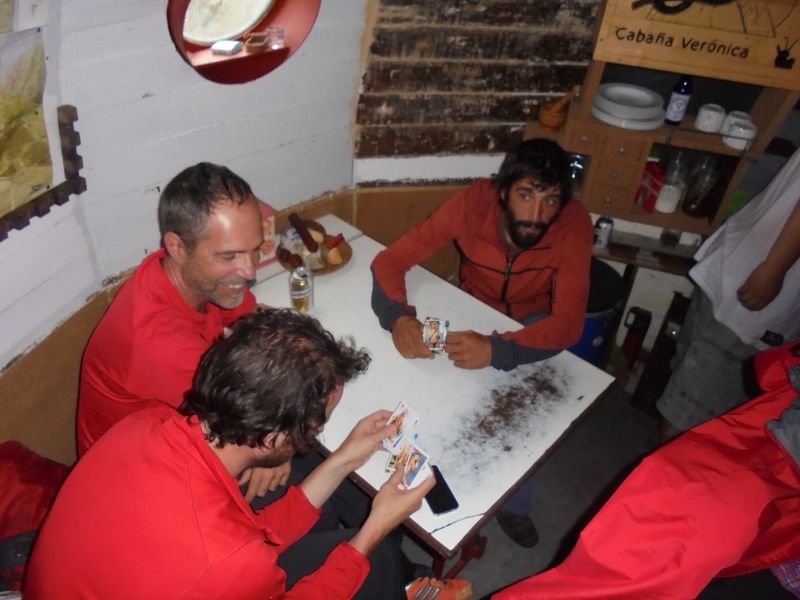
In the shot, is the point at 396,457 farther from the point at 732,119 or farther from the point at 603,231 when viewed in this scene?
the point at 732,119

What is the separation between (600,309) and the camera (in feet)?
10.5

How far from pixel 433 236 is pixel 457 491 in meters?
1.26

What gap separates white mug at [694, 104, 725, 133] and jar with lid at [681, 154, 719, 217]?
1.06ft

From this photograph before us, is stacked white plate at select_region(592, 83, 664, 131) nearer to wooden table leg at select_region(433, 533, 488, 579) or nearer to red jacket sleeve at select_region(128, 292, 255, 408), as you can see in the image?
wooden table leg at select_region(433, 533, 488, 579)

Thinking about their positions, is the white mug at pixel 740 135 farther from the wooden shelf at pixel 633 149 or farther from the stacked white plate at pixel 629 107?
the stacked white plate at pixel 629 107

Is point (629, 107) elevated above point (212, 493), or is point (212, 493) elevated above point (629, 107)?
point (629, 107)

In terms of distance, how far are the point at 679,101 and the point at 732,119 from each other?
28 centimetres

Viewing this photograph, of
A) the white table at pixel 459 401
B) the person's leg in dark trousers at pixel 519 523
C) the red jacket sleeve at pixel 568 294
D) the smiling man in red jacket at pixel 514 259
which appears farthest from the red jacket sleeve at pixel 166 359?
the person's leg in dark trousers at pixel 519 523

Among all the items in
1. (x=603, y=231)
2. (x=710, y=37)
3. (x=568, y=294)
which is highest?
(x=710, y=37)

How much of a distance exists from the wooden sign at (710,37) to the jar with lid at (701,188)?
651mm

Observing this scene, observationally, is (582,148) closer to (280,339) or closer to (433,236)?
(433,236)

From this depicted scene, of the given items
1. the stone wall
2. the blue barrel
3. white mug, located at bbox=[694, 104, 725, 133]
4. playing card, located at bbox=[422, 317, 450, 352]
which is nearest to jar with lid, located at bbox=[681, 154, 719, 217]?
white mug, located at bbox=[694, 104, 725, 133]

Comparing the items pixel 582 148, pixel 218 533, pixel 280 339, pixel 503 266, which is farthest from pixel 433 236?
pixel 218 533

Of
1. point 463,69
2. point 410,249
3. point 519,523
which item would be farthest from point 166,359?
point 463,69
